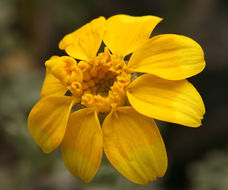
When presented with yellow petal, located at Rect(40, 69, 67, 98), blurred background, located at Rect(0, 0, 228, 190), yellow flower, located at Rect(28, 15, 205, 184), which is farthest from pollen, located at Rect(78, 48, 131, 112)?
blurred background, located at Rect(0, 0, 228, 190)

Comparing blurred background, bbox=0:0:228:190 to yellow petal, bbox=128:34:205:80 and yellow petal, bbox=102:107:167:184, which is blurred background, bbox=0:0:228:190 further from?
yellow petal, bbox=128:34:205:80

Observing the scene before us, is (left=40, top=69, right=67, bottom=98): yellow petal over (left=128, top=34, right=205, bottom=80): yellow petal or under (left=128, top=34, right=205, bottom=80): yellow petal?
under

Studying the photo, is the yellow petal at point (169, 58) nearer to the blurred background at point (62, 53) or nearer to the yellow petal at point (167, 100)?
the yellow petal at point (167, 100)

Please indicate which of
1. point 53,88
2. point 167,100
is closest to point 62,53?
point 53,88

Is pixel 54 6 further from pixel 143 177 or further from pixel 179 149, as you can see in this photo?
pixel 143 177

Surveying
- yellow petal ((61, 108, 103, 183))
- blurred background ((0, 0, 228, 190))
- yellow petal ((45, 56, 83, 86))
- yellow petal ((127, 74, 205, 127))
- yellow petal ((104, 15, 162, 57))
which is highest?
yellow petal ((104, 15, 162, 57))

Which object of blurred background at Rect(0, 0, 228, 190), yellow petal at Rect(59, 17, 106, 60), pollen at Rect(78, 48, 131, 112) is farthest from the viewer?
blurred background at Rect(0, 0, 228, 190)

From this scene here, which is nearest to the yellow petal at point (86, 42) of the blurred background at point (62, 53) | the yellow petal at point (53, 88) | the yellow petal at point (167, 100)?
the yellow petal at point (53, 88)

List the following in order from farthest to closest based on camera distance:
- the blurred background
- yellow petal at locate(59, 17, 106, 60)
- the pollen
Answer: the blurred background, yellow petal at locate(59, 17, 106, 60), the pollen
